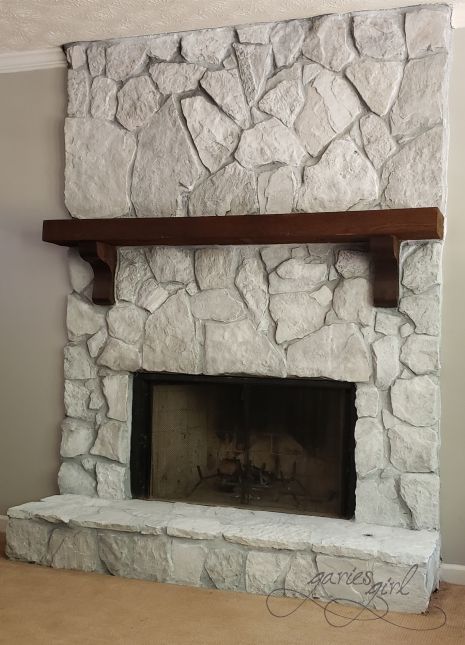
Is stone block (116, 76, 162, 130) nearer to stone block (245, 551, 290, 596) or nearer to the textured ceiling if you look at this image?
the textured ceiling

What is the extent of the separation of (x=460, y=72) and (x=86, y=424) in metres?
2.08

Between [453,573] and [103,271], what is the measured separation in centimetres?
184

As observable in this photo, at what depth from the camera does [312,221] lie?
283cm

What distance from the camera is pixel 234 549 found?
9.27 ft

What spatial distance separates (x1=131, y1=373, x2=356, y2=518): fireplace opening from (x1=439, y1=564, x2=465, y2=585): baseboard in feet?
1.31

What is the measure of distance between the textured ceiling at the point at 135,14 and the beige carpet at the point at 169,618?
2.16 meters

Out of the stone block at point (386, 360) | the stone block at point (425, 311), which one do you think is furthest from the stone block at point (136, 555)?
the stone block at point (425, 311)

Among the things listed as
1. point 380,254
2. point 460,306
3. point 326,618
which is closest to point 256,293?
point 380,254

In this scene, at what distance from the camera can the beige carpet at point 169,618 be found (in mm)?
2430

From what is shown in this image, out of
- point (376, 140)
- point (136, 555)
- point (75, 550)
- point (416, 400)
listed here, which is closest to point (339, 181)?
point (376, 140)

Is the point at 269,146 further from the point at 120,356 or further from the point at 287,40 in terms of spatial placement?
the point at 120,356

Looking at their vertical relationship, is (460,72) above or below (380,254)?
above

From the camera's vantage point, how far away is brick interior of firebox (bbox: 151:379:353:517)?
3145 millimetres

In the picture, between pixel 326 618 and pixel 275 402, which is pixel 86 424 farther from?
pixel 326 618
